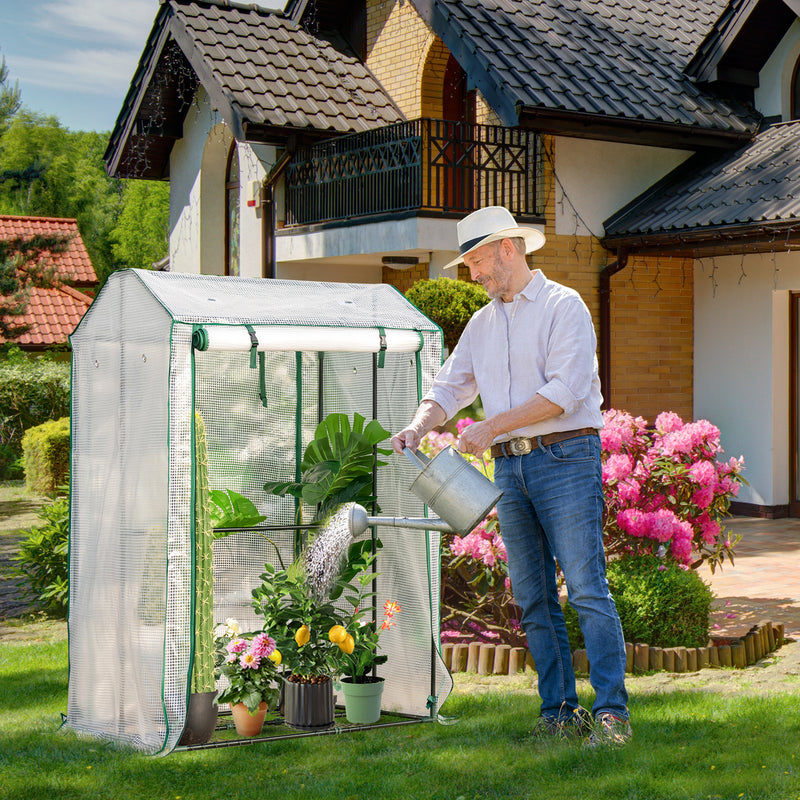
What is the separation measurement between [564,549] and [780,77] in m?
10.4

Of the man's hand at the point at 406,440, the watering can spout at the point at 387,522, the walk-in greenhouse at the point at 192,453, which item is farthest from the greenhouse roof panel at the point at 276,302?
the watering can spout at the point at 387,522

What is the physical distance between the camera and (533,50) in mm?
12516

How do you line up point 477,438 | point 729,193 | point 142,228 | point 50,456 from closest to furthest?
point 477,438, point 729,193, point 50,456, point 142,228

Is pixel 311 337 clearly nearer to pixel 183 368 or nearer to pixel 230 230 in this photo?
pixel 183 368

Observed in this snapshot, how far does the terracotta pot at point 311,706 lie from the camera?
16.1 feet

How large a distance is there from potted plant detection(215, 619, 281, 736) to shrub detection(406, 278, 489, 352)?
5779 mm

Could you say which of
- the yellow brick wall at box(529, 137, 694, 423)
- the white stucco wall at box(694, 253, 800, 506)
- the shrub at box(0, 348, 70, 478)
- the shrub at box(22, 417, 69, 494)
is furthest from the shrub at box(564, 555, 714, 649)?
the shrub at box(0, 348, 70, 478)

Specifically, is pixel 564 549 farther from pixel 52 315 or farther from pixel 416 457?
pixel 52 315

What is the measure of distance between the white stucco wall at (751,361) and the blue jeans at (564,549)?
805cm

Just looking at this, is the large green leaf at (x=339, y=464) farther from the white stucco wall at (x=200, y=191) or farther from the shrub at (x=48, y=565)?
the white stucco wall at (x=200, y=191)

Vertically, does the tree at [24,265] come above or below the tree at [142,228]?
below

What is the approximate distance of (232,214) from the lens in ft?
57.2

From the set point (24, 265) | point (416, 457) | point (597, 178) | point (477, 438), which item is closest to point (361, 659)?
point (416, 457)

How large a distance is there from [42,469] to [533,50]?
8476mm
